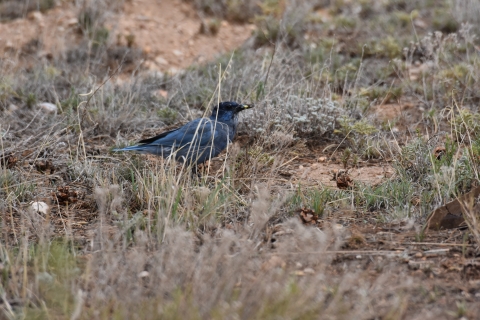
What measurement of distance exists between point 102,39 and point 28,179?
10.1 feet

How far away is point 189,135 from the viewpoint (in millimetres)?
5062

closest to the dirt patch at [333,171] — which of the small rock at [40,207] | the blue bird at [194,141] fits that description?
the blue bird at [194,141]

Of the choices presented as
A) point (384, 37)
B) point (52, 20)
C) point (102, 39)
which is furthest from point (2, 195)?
point (384, 37)

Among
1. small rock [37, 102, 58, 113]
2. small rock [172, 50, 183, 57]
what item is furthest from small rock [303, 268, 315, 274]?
small rock [172, 50, 183, 57]

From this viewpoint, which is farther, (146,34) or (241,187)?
(146,34)

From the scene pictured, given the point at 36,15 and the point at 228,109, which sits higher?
the point at 228,109

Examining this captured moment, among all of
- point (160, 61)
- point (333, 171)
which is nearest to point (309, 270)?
point (333, 171)

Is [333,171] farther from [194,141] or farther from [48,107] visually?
[48,107]

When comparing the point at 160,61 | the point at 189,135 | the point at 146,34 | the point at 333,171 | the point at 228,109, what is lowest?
the point at 160,61

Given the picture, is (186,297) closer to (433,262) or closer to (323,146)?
(433,262)

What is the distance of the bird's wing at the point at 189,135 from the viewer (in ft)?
16.3

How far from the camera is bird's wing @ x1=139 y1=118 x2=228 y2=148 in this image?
4977 millimetres

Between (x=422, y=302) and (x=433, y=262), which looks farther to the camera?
(x=433, y=262)

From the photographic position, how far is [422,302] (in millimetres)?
3080
